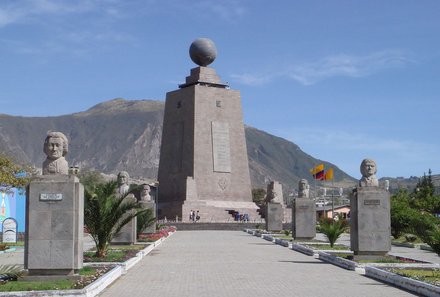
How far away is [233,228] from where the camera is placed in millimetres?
48781

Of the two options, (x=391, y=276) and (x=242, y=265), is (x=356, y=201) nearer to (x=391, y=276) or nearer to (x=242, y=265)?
(x=242, y=265)

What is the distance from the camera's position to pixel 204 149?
178 ft

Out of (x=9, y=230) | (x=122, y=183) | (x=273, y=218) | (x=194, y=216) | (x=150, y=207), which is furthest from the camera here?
Answer: (x=194, y=216)

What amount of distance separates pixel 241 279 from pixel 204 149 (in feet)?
133

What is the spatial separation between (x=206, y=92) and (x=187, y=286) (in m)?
43.1

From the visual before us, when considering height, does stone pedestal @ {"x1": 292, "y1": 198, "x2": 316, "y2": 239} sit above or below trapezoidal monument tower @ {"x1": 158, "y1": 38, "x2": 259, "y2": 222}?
below

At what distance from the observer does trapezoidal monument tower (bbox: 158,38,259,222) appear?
53625 millimetres

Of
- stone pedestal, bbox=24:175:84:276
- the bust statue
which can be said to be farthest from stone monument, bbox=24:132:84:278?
the bust statue

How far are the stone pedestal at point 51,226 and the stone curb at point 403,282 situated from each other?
19.2ft

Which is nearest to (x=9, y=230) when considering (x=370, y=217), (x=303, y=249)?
(x=303, y=249)

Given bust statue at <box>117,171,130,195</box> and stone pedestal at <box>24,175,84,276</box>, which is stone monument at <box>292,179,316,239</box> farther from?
stone pedestal at <box>24,175,84,276</box>

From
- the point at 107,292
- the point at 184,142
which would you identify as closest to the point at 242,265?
the point at 107,292

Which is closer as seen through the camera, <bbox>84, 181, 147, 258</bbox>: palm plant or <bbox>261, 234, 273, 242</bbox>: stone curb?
<bbox>84, 181, 147, 258</bbox>: palm plant

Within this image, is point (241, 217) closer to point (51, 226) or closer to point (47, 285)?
point (51, 226)
